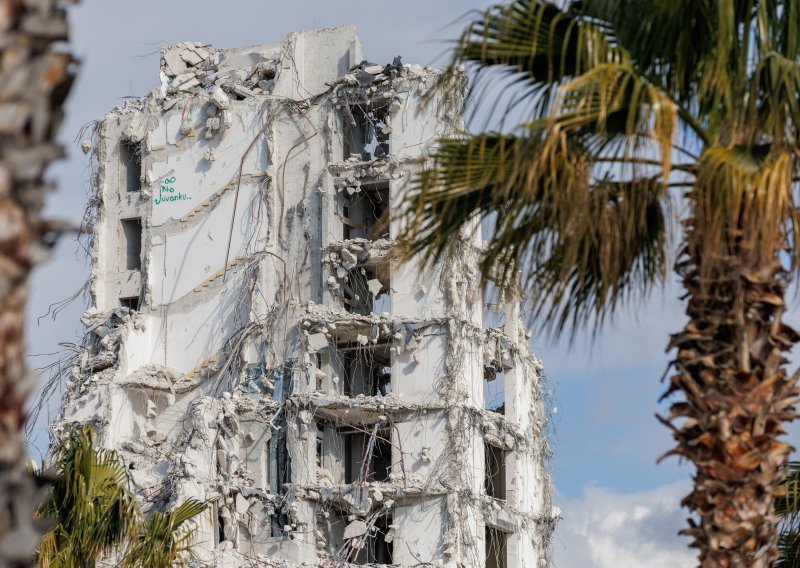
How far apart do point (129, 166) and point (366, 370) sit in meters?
10.9

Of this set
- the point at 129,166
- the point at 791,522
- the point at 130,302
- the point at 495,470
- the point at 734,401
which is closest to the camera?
the point at 734,401

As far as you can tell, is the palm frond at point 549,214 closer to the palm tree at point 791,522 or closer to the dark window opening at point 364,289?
the palm tree at point 791,522

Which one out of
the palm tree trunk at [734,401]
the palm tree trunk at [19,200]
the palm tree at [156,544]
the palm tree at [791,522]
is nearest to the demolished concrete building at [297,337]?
the palm tree at [156,544]

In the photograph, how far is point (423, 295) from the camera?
1763 inches

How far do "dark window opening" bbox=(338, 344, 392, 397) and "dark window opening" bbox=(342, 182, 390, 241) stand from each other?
3.48 metres

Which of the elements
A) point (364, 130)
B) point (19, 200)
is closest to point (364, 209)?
point (364, 130)

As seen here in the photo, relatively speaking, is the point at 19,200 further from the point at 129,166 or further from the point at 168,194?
the point at 129,166

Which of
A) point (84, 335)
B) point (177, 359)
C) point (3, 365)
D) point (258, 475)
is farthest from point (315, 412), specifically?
point (3, 365)

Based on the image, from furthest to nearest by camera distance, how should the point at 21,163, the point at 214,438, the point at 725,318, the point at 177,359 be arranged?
the point at 177,359
the point at 214,438
the point at 725,318
the point at 21,163

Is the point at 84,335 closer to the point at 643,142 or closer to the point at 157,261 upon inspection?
the point at 157,261

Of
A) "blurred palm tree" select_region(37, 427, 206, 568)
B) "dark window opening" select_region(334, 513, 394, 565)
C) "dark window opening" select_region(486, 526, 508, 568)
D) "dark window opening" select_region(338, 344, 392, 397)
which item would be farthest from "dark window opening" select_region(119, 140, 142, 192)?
"blurred palm tree" select_region(37, 427, 206, 568)

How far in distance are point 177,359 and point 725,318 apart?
37.6 metres

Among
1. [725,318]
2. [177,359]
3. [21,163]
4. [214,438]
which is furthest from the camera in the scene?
[177,359]

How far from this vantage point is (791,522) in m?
15.0
